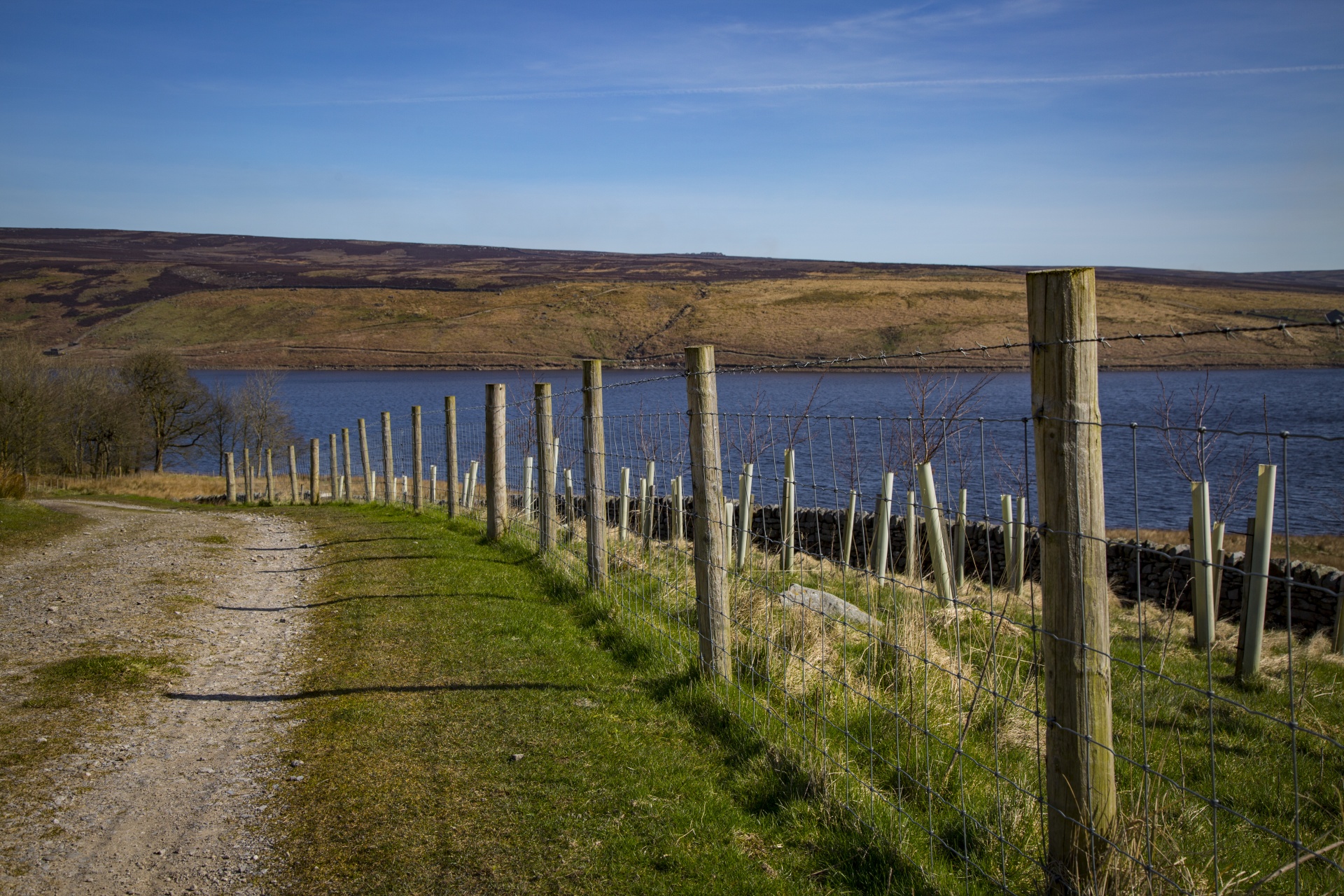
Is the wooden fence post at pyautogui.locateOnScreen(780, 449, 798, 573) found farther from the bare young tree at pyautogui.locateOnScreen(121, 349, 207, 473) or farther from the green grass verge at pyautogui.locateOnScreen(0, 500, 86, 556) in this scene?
the bare young tree at pyautogui.locateOnScreen(121, 349, 207, 473)

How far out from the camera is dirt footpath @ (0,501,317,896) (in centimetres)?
391

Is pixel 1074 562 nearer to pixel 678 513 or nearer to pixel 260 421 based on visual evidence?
pixel 678 513

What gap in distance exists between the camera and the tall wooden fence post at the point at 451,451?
47.8 ft

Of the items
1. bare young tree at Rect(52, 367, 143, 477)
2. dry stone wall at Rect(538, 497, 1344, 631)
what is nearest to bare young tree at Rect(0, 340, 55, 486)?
bare young tree at Rect(52, 367, 143, 477)

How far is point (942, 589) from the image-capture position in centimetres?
830

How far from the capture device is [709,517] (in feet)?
19.1

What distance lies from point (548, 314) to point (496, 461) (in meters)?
123

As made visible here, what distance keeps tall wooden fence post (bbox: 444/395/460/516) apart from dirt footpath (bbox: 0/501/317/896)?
341cm

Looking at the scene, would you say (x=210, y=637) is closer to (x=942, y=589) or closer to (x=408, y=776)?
(x=408, y=776)

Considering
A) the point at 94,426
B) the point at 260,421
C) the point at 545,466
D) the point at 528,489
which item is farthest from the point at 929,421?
the point at 260,421

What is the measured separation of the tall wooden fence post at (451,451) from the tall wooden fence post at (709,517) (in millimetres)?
9126

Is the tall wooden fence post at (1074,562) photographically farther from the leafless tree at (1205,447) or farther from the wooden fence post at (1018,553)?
the wooden fence post at (1018,553)

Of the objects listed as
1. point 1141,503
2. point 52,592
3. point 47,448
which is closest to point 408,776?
point 52,592

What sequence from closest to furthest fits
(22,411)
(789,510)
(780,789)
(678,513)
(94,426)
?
(780,789)
(789,510)
(678,513)
(22,411)
(94,426)
